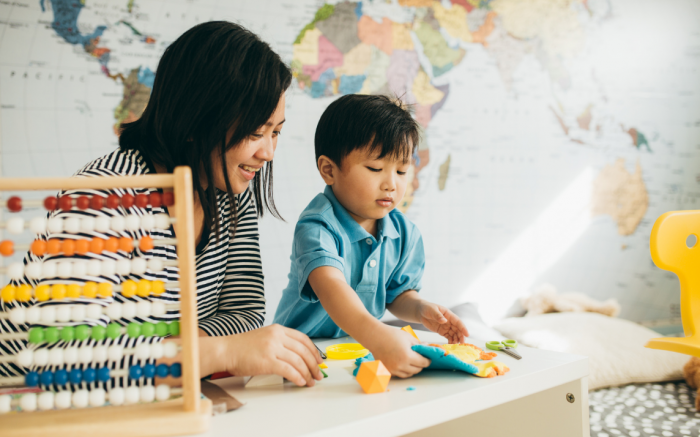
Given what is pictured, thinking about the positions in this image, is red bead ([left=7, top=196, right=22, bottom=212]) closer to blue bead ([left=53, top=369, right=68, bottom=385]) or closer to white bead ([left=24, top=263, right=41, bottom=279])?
white bead ([left=24, top=263, right=41, bottom=279])

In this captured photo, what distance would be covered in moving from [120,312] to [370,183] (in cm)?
61

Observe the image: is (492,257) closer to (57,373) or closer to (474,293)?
(474,293)

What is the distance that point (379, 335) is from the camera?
75 centimetres

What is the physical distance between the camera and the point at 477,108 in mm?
2191

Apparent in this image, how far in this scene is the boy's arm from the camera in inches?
28.1

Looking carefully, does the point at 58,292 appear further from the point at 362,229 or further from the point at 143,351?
the point at 362,229

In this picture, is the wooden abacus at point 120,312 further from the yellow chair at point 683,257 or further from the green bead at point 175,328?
the yellow chair at point 683,257

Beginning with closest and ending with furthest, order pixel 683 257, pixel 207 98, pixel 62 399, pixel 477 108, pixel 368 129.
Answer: pixel 62 399, pixel 207 98, pixel 368 129, pixel 683 257, pixel 477 108

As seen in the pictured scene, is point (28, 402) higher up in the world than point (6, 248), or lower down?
lower down

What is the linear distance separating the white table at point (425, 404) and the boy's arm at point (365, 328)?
1.1 inches

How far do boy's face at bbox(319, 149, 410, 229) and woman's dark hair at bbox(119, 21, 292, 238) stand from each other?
267 millimetres

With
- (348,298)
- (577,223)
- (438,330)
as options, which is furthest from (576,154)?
(348,298)

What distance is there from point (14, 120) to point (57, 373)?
1190mm

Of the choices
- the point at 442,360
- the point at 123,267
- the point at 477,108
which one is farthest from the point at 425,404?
the point at 477,108
